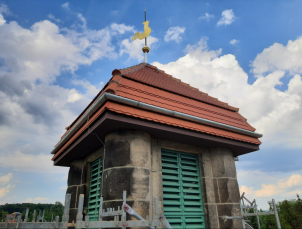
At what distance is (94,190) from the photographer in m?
7.27

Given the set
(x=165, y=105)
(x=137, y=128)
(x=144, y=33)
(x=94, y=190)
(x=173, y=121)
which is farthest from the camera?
(x=144, y=33)

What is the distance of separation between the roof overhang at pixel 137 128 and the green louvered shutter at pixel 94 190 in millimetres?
587

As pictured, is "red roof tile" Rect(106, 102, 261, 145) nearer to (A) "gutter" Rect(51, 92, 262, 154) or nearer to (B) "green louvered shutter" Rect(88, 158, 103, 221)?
(A) "gutter" Rect(51, 92, 262, 154)

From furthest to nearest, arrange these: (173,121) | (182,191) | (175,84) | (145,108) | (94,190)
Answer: (175,84), (94,190), (182,191), (173,121), (145,108)

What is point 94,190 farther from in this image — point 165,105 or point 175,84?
point 175,84

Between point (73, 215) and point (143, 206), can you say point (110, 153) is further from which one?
point (73, 215)

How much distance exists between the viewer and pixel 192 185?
6.68m

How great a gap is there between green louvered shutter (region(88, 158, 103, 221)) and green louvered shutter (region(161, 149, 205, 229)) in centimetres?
221

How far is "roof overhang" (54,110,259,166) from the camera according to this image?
5184 millimetres

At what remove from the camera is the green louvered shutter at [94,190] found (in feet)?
22.2

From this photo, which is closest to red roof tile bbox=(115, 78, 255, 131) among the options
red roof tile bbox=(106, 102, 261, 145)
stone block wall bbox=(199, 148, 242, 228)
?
red roof tile bbox=(106, 102, 261, 145)

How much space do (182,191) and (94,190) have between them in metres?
3.00

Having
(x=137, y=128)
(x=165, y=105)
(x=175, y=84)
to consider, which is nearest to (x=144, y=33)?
(x=175, y=84)

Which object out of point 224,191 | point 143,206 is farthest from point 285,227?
point 143,206
